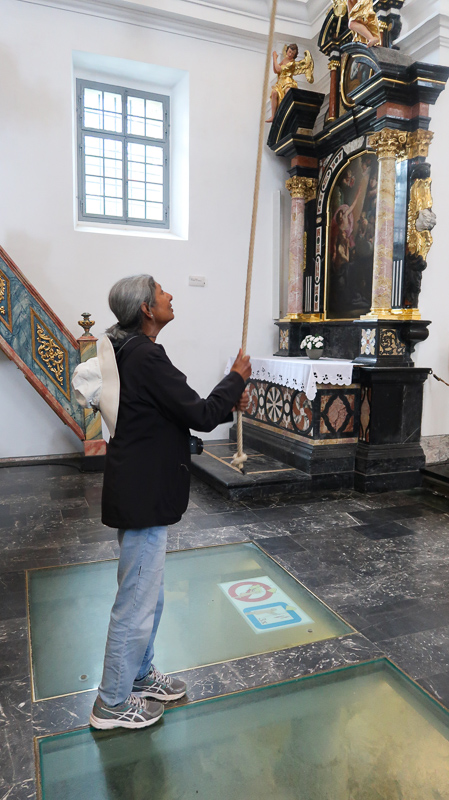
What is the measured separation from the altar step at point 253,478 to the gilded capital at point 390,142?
3.22m

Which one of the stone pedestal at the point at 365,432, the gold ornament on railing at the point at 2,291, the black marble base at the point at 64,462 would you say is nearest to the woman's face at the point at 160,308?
the stone pedestal at the point at 365,432

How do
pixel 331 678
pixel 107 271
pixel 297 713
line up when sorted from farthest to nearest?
pixel 107 271 → pixel 331 678 → pixel 297 713

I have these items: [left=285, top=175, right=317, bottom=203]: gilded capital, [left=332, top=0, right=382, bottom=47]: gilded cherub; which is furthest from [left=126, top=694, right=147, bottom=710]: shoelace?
[left=285, top=175, right=317, bottom=203]: gilded capital

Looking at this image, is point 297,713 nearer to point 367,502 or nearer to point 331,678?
point 331,678

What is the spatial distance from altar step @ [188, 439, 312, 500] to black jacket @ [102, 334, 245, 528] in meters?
3.22

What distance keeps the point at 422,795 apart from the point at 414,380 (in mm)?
4283

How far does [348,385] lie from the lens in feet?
18.9

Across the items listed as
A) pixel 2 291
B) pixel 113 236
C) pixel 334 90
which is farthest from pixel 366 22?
pixel 2 291

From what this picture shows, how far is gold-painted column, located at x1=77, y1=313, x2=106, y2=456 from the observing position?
6070mm

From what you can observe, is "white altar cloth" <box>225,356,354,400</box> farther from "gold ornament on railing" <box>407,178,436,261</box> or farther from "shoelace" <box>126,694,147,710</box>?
"shoelace" <box>126,694,147,710</box>

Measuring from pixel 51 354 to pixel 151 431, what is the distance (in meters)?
4.31

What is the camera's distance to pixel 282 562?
3787 mm

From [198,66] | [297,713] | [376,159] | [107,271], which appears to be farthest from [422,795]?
[198,66]

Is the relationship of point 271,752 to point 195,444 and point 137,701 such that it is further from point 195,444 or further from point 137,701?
point 195,444
